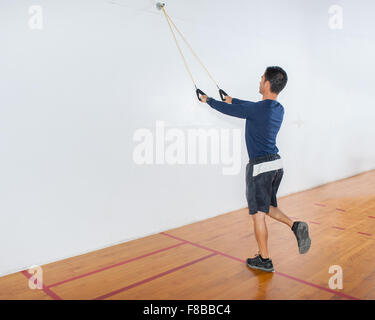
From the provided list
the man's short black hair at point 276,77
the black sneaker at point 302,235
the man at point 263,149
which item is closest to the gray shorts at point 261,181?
the man at point 263,149

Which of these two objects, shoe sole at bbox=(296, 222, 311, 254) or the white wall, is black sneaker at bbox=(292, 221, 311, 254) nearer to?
shoe sole at bbox=(296, 222, 311, 254)

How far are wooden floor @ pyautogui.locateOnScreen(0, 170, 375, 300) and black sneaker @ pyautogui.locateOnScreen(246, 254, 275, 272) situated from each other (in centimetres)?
5

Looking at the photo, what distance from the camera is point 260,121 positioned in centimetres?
225

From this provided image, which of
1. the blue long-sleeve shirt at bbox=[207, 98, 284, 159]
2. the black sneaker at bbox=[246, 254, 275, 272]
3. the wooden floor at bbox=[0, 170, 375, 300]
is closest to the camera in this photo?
the wooden floor at bbox=[0, 170, 375, 300]

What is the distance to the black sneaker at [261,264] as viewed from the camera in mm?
2348

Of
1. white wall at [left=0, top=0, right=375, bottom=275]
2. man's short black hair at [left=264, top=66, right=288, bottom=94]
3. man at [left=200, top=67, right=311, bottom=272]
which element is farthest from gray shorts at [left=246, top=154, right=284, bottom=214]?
white wall at [left=0, top=0, right=375, bottom=275]

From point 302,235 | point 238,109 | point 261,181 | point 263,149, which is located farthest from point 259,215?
point 238,109

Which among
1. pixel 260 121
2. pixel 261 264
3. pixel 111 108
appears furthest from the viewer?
pixel 111 108

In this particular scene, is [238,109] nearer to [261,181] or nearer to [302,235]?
[261,181]

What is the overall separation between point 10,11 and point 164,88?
1403 mm

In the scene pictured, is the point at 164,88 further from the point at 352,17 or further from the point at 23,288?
the point at 352,17

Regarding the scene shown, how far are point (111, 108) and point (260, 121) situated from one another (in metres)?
1.31

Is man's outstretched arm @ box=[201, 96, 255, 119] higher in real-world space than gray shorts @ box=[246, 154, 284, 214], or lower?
higher

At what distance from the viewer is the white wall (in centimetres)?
239
